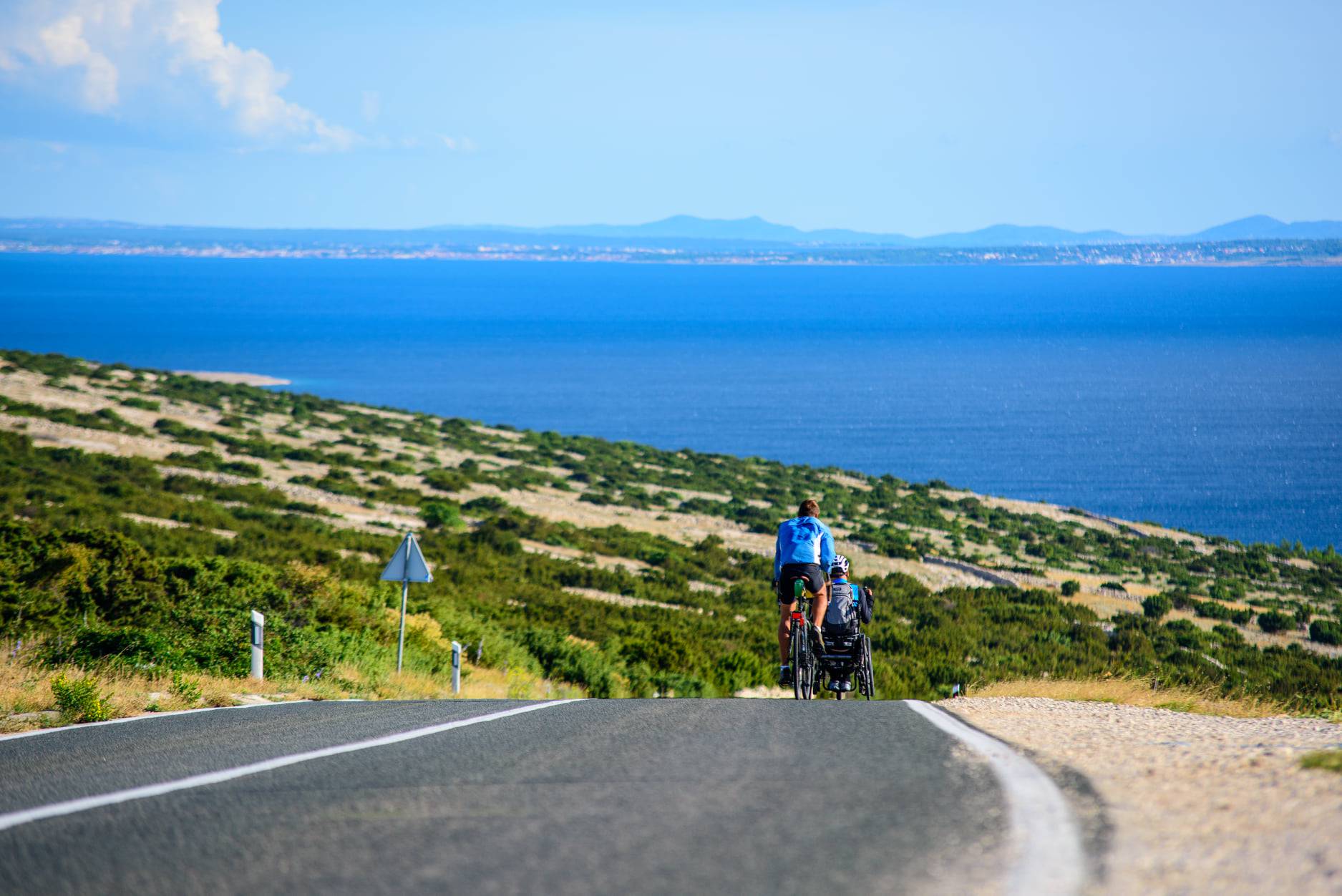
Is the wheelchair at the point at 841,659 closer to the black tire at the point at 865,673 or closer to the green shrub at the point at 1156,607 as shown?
the black tire at the point at 865,673

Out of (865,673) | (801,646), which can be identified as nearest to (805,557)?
(801,646)

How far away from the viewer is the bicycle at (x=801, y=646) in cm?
1011

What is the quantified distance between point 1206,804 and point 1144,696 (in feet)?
27.0

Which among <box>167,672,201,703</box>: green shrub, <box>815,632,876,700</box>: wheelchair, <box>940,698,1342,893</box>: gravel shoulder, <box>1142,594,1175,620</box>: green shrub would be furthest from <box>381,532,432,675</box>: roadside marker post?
<box>1142,594,1175,620</box>: green shrub

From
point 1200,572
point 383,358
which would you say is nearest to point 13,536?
point 1200,572

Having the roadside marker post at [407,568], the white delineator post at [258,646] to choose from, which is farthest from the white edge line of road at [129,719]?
the roadside marker post at [407,568]

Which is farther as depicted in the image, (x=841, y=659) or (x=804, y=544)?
(x=841, y=659)

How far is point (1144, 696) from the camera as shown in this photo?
12.1 m

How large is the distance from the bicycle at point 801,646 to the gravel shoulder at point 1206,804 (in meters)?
2.70

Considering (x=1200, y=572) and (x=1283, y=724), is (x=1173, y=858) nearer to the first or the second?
(x=1283, y=724)

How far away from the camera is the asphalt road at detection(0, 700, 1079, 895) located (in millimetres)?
3791

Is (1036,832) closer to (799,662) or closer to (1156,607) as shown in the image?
(799,662)

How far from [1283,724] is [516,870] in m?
6.94

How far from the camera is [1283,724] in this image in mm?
8547
